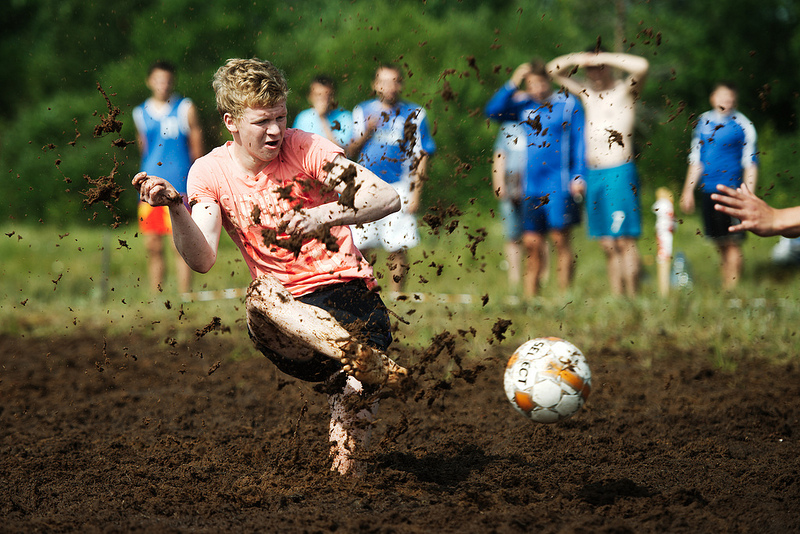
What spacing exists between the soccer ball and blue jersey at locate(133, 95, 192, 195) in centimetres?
544

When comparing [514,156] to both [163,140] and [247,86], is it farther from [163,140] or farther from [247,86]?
[247,86]

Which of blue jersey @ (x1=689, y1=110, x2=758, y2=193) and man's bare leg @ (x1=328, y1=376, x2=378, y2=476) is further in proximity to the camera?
blue jersey @ (x1=689, y1=110, x2=758, y2=193)

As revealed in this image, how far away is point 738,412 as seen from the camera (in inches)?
199

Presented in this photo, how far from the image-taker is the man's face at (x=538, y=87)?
26.2 feet

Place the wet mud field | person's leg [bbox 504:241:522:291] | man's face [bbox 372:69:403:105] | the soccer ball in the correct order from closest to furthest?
the wet mud field
the soccer ball
man's face [bbox 372:69:403:105]
person's leg [bbox 504:241:522:291]

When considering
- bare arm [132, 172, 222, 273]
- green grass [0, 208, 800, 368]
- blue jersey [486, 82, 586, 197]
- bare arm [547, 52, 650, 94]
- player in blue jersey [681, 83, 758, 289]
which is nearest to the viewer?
bare arm [132, 172, 222, 273]

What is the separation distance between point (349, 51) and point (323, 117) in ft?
42.6

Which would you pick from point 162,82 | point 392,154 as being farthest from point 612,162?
point 162,82

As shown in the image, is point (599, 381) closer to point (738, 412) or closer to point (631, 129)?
point (738, 412)

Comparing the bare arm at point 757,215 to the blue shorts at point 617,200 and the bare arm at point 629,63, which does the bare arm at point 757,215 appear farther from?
the blue shorts at point 617,200

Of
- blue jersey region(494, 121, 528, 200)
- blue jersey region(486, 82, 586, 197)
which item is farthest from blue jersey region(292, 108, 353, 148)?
blue jersey region(494, 121, 528, 200)

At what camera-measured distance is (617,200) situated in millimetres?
7973

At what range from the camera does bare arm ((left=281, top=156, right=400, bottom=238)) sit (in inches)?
133

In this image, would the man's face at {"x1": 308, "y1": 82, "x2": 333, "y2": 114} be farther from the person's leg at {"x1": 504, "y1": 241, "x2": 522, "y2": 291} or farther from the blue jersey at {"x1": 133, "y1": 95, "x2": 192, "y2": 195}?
the person's leg at {"x1": 504, "y1": 241, "x2": 522, "y2": 291}
